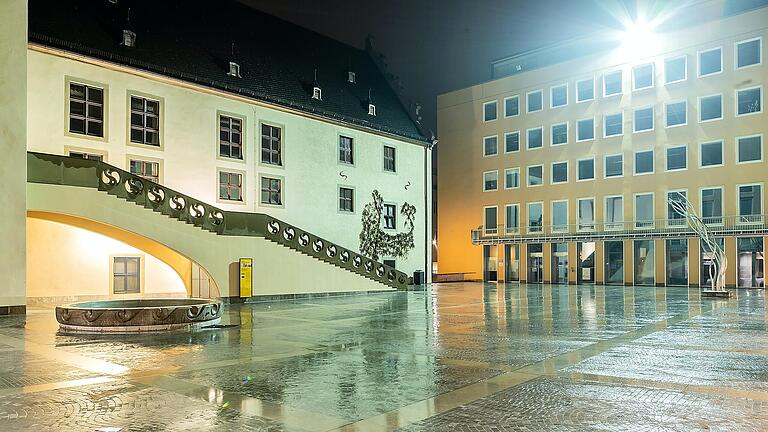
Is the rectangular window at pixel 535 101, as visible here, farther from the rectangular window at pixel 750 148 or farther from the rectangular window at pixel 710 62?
the rectangular window at pixel 750 148

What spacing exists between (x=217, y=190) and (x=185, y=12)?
456 inches

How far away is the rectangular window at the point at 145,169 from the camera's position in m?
27.6

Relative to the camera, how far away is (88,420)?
22.3ft

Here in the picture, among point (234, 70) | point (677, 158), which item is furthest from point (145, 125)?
point (677, 158)

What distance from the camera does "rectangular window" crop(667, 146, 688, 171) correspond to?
4566cm

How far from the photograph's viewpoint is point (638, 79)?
158ft

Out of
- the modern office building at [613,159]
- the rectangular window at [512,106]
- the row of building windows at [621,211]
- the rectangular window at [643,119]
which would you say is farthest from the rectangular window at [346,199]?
the rectangular window at [643,119]

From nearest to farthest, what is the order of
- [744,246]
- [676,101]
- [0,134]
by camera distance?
[0,134] → [744,246] → [676,101]

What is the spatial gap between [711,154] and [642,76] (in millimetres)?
7884

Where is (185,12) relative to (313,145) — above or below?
above

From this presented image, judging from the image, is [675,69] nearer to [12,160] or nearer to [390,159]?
[390,159]

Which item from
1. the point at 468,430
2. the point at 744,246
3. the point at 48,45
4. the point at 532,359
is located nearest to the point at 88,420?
the point at 468,430

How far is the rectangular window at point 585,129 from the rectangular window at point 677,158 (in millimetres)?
6367

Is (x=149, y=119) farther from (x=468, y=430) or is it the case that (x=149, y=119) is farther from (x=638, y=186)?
(x=638, y=186)
